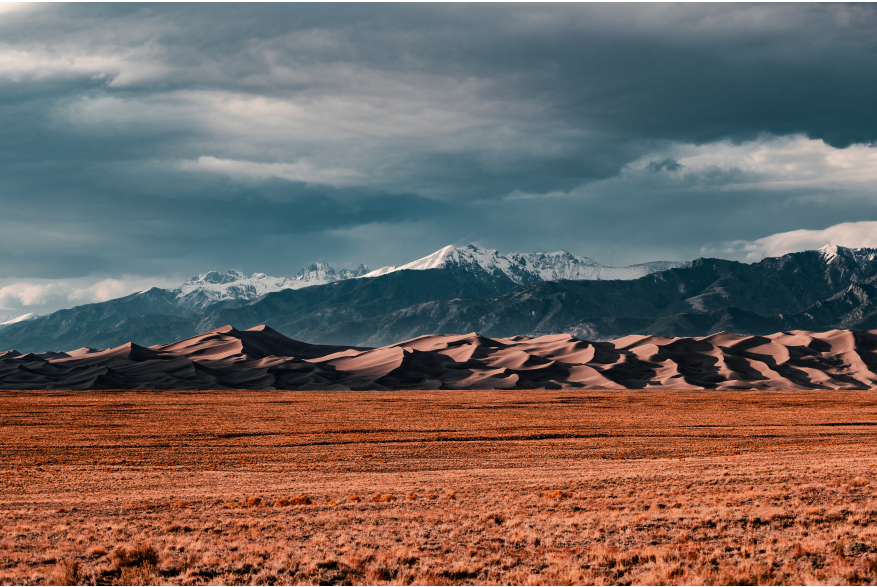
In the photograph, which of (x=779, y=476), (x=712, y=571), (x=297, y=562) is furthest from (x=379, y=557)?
(x=779, y=476)

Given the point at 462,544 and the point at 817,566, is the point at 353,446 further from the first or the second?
the point at 817,566

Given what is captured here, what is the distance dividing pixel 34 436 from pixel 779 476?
61.4 m

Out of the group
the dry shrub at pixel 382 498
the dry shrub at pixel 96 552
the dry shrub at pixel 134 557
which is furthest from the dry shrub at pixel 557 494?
the dry shrub at pixel 96 552

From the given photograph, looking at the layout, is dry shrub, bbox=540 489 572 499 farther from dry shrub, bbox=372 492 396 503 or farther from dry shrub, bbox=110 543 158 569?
dry shrub, bbox=110 543 158 569

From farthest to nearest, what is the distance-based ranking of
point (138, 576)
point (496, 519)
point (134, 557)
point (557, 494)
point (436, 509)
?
point (557, 494) < point (436, 509) < point (496, 519) < point (134, 557) < point (138, 576)

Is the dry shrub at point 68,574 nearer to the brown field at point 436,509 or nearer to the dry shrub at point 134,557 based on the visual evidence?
the brown field at point 436,509

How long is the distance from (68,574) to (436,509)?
11.7 metres

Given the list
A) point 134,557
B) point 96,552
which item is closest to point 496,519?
point 134,557

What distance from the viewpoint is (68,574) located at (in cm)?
1445

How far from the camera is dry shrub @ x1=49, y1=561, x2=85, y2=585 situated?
46.1 ft

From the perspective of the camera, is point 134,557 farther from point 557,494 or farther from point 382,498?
point 557,494

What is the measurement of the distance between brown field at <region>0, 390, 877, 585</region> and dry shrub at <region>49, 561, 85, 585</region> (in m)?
0.07

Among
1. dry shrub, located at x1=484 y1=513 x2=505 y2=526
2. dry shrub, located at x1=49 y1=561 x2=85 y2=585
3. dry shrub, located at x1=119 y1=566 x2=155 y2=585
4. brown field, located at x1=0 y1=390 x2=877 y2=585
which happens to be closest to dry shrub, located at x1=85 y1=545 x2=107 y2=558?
brown field, located at x1=0 y1=390 x2=877 y2=585

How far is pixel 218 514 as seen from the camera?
896 inches
